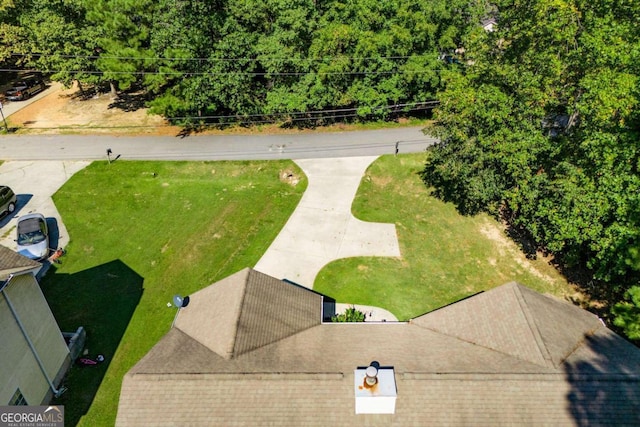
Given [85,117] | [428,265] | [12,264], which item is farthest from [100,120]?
[428,265]

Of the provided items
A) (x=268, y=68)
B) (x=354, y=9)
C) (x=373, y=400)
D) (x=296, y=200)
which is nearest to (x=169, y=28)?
(x=268, y=68)

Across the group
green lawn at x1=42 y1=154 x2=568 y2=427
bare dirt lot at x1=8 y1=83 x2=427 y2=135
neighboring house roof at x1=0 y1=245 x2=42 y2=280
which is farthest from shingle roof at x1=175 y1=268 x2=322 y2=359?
bare dirt lot at x1=8 y1=83 x2=427 y2=135

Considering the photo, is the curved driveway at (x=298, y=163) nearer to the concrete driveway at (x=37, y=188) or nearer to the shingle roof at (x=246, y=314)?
the concrete driveway at (x=37, y=188)

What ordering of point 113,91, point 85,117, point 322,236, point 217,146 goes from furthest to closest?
1. point 113,91
2. point 85,117
3. point 217,146
4. point 322,236

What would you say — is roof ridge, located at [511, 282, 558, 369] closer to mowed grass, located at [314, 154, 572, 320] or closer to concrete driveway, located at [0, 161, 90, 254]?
mowed grass, located at [314, 154, 572, 320]

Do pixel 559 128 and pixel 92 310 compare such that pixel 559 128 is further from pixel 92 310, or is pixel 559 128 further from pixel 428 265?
pixel 92 310

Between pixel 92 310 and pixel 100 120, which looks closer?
pixel 92 310

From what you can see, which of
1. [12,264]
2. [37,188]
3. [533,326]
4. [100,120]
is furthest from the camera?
[100,120]
